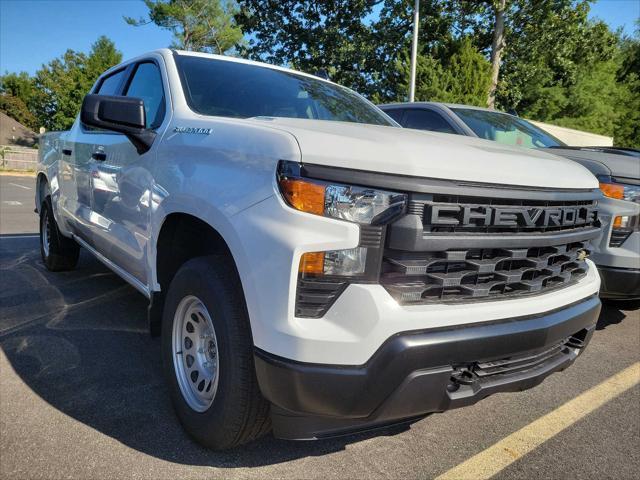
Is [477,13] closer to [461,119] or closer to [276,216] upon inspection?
[461,119]

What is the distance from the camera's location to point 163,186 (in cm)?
244

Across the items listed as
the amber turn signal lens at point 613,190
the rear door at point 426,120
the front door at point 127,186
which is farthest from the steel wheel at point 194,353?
the rear door at point 426,120

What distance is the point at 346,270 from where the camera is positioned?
1663 millimetres

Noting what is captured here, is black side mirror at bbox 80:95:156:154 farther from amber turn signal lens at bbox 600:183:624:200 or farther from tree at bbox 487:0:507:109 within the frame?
tree at bbox 487:0:507:109

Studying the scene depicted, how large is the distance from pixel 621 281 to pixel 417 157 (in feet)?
8.12

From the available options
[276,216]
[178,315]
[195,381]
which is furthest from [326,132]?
[195,381]

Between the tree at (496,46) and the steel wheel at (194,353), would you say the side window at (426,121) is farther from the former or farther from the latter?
the tree at (496,46)

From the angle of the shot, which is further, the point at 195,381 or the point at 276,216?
the point at 195,381

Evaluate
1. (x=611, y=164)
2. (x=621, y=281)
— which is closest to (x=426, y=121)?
(x=611, y=164)

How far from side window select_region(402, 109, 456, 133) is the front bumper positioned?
12.2ft

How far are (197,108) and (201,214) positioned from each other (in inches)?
32.9

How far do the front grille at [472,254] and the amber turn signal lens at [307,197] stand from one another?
0.27 m

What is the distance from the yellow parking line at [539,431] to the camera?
86.8 inches

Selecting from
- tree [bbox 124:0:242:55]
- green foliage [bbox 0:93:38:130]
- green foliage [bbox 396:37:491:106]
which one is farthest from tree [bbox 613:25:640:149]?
green foliage [bbox 0:93:38:130]
